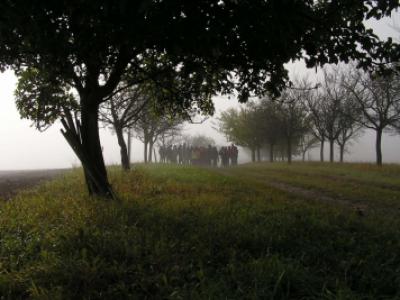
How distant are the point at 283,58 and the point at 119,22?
3.30 m

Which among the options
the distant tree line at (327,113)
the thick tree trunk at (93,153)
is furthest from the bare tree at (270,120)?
the thick tree trunk at (93,153)

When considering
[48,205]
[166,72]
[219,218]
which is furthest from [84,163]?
[219,218]

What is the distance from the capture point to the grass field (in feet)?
13.3

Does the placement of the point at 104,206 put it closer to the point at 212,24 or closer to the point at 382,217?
the point at 212,24

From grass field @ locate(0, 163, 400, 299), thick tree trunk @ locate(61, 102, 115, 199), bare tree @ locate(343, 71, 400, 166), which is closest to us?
grass field @ locate(0, 163, 400, 299)

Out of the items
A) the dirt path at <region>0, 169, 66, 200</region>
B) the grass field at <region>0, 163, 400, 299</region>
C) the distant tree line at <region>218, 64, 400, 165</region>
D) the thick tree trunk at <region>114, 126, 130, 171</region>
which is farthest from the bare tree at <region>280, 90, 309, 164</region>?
the grass field at <region>0, 163, 400, 299</region>

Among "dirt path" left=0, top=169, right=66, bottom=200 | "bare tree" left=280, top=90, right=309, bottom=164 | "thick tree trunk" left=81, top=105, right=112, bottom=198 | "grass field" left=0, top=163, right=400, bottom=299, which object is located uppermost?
"bare tree" left=280, top=90, right=309, bottom=164

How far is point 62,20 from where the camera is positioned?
567 cm

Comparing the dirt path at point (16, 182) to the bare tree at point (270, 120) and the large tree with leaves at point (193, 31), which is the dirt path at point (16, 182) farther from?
the bare tree at point (270, 120)

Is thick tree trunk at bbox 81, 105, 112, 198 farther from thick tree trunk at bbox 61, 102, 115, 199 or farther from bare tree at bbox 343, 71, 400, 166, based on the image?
bare tree at bbox 343, 71, 400, 166

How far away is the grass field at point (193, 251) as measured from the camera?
405 cm

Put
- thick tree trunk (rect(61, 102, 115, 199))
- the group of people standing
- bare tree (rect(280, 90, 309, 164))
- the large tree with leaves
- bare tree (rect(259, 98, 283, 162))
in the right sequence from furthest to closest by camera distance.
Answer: the group of people standing < bare tree (rect(259, 98, 283, 162)) < bare tree (rect(280, 90, 309, 164)) < thick tree trunk (rect(61, 102, 115, 199)) < the large tree with leaves

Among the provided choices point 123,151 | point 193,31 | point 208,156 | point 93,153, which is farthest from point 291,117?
point 193,31

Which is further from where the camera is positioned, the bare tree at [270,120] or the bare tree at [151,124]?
the bare tree at [270,120]
